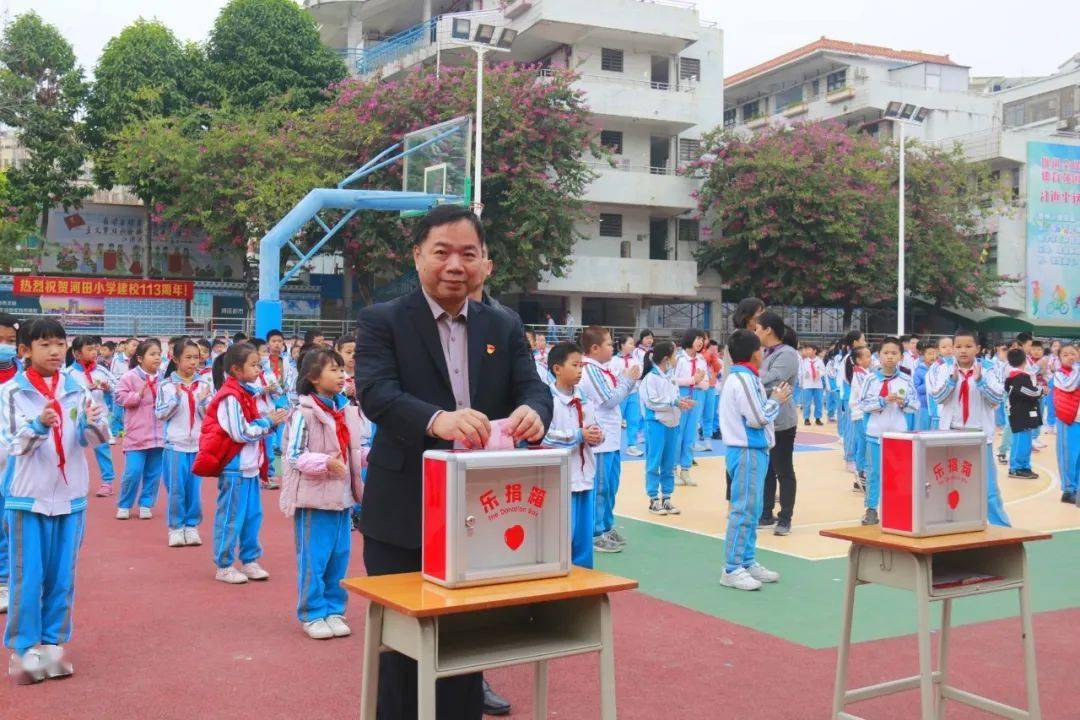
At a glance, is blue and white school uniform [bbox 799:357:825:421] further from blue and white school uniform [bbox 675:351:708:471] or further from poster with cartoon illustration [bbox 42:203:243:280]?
poster with cartoon illustration [bbox 42:203:243:280]

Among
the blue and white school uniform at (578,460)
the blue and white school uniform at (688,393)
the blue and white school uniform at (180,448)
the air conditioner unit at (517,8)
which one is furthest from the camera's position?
the air conditioner unit at (517,8)

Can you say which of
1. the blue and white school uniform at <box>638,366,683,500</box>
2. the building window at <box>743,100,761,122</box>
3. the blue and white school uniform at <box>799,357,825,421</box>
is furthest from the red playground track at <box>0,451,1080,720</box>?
the building window at <box>743,100,761,122</box>

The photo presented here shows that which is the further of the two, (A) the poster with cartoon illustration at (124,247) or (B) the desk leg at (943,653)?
(A) the poster with cartoon illustration at (124,247)

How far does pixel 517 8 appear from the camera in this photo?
2952cm

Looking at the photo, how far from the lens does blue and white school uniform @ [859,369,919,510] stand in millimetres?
9328

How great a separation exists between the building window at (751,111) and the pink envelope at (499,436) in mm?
41448

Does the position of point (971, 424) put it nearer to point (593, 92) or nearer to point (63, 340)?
point (63, 340)

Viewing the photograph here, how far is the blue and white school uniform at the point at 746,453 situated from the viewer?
6.91 metres

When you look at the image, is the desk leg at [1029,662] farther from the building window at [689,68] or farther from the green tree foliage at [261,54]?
the building window at [689,68]

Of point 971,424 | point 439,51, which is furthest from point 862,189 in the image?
point 971,424

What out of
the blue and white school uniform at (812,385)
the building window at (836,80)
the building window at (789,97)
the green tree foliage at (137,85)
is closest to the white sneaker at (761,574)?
the blue and white school uniform at (812,385)

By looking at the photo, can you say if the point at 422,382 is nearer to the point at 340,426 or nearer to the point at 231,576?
the point at 340,426

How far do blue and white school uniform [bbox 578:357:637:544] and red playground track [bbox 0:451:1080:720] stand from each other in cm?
164

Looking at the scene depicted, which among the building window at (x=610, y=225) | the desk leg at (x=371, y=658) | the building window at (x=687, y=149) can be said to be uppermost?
the building window at (x=687, y=149)
